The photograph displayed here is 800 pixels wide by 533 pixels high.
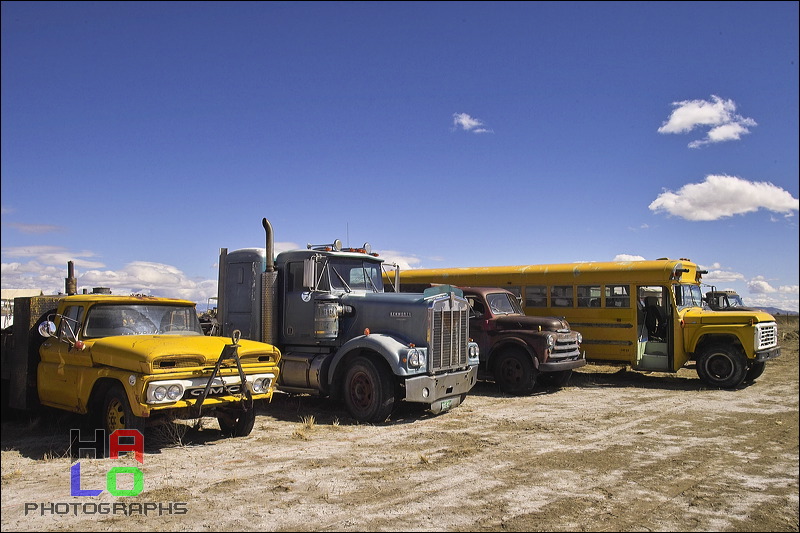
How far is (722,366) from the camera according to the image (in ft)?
45.4

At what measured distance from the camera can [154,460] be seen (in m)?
7.09

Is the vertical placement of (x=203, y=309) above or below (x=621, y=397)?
above

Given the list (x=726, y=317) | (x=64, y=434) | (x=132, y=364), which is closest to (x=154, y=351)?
(x=132, y=364)

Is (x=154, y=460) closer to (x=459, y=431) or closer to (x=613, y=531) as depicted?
(x=459, y=431)

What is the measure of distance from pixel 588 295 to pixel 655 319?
1589 mm

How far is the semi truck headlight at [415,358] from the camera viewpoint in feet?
30.6

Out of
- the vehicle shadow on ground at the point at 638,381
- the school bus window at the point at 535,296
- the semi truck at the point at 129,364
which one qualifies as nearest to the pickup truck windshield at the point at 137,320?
the semi truck at the point at 129,364

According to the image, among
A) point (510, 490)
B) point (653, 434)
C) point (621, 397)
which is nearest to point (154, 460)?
point (510, 490)

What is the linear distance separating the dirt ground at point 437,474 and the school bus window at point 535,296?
194 inches

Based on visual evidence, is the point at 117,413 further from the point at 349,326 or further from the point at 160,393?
the point at 349,326

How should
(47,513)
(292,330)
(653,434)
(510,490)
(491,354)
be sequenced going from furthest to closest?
(491,354) → (292,330) → (653,434) → (510,490) → (47,513)

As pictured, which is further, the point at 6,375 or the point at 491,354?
the point at 491,354

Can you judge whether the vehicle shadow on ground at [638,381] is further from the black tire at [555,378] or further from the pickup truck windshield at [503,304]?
the pickup truck windshield at [503,304]

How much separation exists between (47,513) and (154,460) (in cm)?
187
